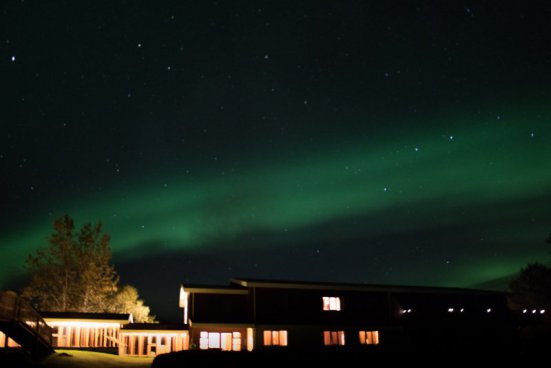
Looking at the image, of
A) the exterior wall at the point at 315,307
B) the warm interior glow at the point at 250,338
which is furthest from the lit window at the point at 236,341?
the exterior wall at the point at 315,307

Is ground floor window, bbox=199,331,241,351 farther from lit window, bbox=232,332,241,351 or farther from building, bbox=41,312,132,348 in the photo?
building, bbox=41,312,132,348

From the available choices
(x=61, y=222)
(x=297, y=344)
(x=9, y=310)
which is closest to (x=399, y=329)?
(x=297, y=344)

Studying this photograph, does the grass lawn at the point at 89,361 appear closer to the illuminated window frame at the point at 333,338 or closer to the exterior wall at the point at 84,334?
the exterior wall at the point at 84,334

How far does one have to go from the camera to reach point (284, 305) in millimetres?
40594

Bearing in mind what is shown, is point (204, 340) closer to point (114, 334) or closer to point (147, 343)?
point (147, 343)

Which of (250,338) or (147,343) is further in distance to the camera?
(250,338)

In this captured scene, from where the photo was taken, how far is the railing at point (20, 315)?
27.4 metres

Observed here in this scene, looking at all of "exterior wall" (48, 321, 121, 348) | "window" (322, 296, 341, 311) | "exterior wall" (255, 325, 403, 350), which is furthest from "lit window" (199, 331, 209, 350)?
"window" (322, 296, 341, 311)

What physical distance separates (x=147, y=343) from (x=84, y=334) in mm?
4623

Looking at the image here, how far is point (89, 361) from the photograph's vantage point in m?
31.3

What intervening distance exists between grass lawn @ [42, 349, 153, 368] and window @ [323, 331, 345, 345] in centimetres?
1264

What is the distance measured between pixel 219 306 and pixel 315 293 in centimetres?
722

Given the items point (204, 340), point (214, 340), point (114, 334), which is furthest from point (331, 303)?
point (114, 334)

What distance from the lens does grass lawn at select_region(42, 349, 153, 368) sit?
29.9m
